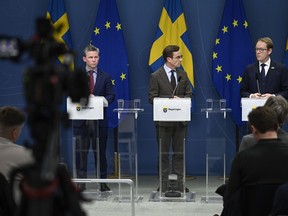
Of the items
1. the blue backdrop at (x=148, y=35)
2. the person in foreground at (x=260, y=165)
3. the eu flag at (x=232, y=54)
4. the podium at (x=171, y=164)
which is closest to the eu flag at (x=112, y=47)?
the blue backdrop at (x=148, y=35)

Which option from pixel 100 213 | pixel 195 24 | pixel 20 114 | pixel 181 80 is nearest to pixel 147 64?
pixel 195 24

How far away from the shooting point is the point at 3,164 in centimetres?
334

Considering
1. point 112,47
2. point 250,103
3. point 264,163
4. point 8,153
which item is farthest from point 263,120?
point 112,47

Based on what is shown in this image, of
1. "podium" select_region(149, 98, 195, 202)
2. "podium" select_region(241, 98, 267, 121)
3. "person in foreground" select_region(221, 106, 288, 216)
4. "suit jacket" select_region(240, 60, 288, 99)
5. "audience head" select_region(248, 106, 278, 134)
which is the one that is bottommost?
"podium" select_region(149, 98, 195, 202)

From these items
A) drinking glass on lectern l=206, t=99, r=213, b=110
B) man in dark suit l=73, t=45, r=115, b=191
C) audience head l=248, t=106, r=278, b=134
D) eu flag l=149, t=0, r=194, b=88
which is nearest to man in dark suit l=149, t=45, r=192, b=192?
drinking glass on lectern l=206, t=99, r=213, b=110

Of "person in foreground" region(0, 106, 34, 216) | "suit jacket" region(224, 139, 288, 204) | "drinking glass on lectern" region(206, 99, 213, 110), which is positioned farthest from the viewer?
"drinking glass on lectern" region(206, 99, 213, 110)

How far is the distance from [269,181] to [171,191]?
150 inches

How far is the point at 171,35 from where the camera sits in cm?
908

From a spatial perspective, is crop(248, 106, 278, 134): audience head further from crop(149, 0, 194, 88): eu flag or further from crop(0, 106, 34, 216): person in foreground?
crop(149, 0, 194, 88): eu flag

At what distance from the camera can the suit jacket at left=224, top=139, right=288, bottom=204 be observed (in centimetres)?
349

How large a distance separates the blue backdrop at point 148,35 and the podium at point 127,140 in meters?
1.66

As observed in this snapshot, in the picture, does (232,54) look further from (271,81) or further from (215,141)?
(215,141)

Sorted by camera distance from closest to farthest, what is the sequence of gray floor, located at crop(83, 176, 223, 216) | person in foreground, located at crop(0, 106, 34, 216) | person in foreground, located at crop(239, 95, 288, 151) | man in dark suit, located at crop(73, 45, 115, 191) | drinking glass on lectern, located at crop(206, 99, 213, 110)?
person in foreground, located at crop(0, 106, 34, 216), person in foreground, located at crop(239, 95, 288, 151), gray floor, located at crop(83, 176, 223, 216), drinking glass on lectern, located at crop(206, 99, 213, 110), man in dark suit, located at crop(73, 45, 115, 191)

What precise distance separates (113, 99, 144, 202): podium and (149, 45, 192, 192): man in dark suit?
34 centimetres
